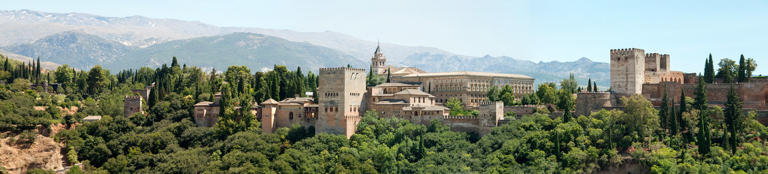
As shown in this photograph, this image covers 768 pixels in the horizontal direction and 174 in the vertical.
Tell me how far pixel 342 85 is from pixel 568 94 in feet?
69.2

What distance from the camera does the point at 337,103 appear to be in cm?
6181

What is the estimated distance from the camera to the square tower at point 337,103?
202ft

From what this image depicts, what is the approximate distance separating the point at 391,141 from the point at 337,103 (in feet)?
18.7

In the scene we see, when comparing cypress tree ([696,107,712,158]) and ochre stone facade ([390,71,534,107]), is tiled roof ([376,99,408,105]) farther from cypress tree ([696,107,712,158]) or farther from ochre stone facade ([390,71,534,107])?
cypress tree ([696,107,712,158])

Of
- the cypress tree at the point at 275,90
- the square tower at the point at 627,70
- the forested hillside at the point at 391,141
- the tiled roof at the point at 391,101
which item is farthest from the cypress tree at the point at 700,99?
the cypress tree at the point at 275,90

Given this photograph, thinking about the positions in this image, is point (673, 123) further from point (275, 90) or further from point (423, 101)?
point (275, 90)

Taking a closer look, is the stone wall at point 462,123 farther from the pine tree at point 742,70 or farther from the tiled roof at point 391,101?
the pine tree at point 742,70

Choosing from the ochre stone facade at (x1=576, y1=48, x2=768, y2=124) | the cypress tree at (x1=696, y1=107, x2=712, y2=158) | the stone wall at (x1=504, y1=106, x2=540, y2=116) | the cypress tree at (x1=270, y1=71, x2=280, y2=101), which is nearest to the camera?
the cypress tree at (x1=696, y1=107, x2=712, y2=158)

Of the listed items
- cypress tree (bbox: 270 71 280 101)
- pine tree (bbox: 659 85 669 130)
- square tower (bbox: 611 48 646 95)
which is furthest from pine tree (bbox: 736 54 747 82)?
cypress tree (bbox: 270 71 280 101)

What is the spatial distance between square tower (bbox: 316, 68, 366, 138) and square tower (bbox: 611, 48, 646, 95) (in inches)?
878

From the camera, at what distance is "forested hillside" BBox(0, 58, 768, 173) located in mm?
Result: 51156

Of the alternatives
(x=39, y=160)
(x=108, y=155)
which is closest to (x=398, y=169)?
(x=108, y=155)

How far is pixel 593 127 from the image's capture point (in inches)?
2188

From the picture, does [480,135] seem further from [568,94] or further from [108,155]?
[108,155]
